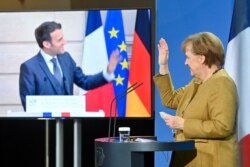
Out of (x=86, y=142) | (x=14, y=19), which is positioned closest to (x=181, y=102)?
(x=14, y=19)

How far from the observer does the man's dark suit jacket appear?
452 cm

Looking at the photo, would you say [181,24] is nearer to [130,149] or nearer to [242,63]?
[242,63]

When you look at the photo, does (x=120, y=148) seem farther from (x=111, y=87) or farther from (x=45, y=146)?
(x=45, y=146)

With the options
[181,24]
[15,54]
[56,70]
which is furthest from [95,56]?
[181,24]

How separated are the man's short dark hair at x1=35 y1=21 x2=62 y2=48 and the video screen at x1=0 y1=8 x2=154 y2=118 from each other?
4cm

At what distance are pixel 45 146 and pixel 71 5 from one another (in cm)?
155

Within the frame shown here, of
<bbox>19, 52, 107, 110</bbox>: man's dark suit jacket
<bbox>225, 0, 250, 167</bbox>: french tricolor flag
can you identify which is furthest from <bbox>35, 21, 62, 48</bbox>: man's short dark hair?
<bbox>225, 0, 250, 167</bbox>: french tricolor flag

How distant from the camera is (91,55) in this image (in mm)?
4535

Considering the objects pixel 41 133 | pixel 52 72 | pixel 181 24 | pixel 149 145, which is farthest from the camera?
pixel 41 133

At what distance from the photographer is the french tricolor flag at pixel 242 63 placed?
121 inches

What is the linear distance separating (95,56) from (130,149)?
192 centimetres

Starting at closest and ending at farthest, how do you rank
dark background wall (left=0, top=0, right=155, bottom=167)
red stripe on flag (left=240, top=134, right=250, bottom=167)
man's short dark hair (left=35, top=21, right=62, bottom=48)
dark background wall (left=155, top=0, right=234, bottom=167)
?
red stripe on flag (left=240, top=134, right=250, bottom=167) → dark background wall (left=155, top=0, right=234, bottom=167) → man's short dark hair (left=35, top=21, right=62, bottom=48) → dark background wall (left=0, top=0, right=155, bottom=167)

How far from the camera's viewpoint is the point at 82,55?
455 cm

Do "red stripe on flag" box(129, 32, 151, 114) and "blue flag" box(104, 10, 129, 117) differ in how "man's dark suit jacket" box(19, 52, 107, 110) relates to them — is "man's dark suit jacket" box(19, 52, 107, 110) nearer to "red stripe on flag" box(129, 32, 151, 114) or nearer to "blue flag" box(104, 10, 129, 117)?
"blue flag" box(104, 10, 129, 117)
